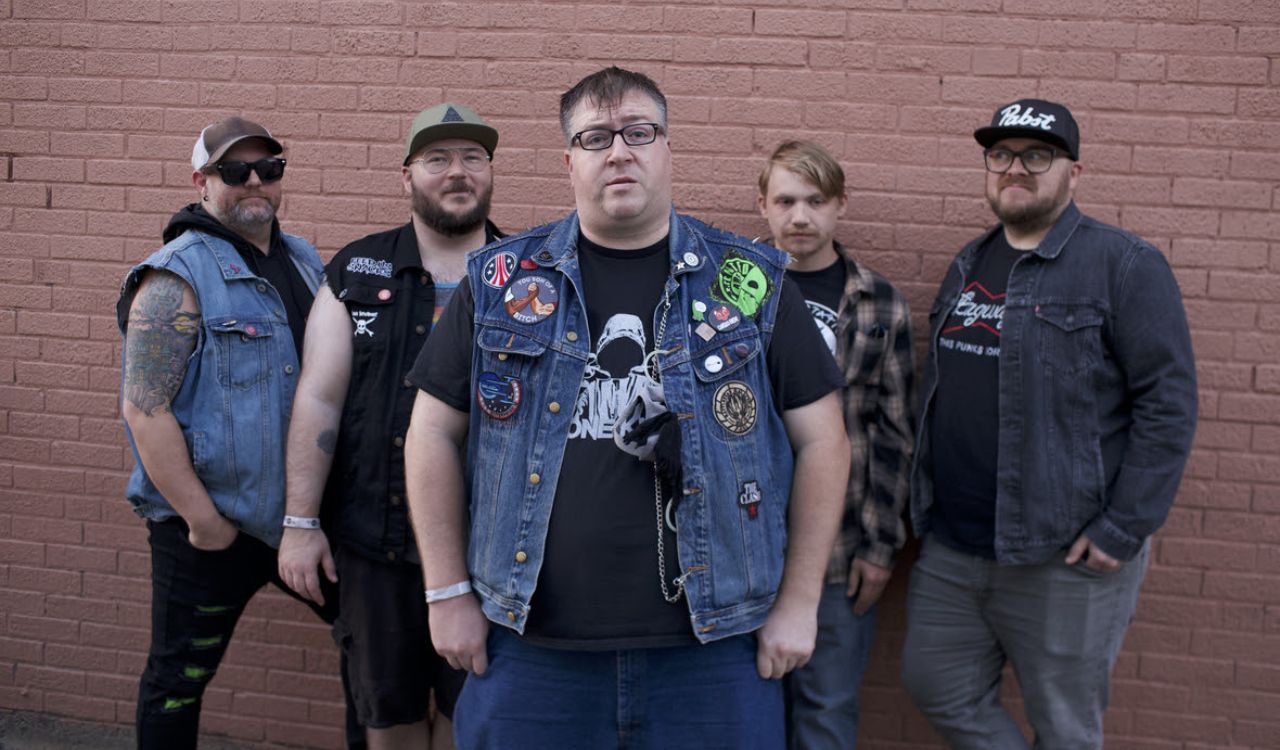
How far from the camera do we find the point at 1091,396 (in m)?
3.17

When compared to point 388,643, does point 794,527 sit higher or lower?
higher

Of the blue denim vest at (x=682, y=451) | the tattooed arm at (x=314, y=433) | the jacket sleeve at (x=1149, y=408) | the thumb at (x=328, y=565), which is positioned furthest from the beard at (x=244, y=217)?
the jacket sleeve at (x=1149, y=408)

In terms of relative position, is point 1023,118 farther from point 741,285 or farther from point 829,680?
point 829,680

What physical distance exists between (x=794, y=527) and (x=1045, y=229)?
4.72 ft

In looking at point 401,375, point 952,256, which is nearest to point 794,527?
point 401,375

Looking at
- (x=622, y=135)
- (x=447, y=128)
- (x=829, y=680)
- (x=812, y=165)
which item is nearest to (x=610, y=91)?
(x=622, y=135)

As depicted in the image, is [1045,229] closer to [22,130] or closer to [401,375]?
[401,375]

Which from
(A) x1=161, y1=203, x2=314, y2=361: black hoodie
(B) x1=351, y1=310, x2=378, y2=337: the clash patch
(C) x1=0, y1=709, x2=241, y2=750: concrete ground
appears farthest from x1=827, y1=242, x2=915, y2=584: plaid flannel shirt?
(C) x1=0, y1=709, x2=241, y2=750: concrete ground

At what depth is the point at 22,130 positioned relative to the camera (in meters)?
4.23

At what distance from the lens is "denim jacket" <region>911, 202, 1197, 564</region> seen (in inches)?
122

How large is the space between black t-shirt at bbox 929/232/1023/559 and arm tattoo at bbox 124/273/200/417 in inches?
92.3

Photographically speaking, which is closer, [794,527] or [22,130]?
[794,527]

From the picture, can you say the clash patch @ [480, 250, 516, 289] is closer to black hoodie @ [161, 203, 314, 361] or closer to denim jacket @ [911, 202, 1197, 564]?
black hoodie @ [161, 203, 314, 361]

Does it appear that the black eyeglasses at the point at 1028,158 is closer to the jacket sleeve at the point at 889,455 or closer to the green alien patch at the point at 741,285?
the jacket sleeve at the point at 889,455
